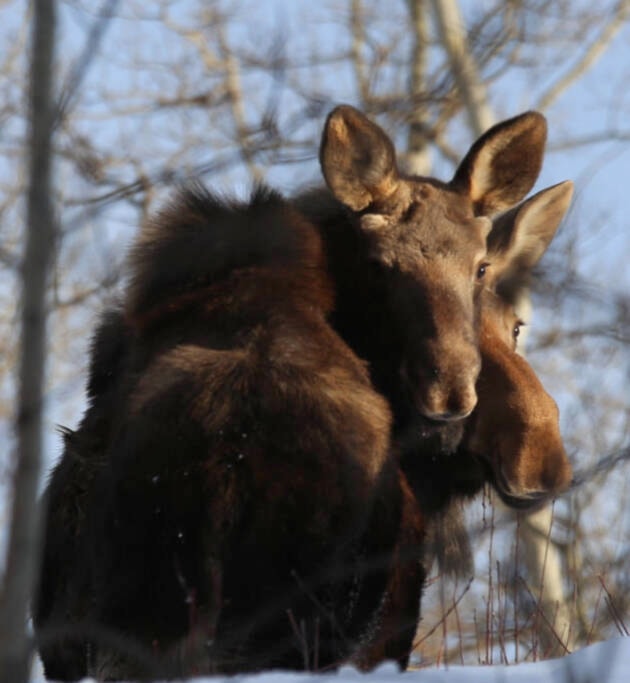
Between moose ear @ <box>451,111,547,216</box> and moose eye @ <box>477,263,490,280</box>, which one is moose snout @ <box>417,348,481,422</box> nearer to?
moose eye @ <box>477,263,490,280</box>

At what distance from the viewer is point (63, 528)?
5.86 meters

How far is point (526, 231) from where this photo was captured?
6930mm

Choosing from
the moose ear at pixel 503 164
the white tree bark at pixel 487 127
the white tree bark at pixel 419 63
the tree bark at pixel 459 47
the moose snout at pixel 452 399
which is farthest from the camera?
the white tree bark at pixel 419 63

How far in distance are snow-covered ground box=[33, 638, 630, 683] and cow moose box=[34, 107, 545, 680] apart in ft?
1.94

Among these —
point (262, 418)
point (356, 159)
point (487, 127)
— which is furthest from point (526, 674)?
point (487, 127)

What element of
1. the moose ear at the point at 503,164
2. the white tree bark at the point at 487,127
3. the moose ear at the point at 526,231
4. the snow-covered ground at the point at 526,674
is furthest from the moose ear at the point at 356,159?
the white tree bark at the point at 487,127

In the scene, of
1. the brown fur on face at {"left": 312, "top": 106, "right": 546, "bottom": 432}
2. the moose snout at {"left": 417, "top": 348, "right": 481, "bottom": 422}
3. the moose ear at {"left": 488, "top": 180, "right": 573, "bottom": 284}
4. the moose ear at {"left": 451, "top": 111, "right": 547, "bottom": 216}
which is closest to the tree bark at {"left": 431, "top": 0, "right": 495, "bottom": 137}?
the moose ear at {"left": 488, "top": 180, "right": 573, "bottom": 284}

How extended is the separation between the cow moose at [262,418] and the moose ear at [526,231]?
0.59m

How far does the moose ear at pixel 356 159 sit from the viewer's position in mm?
5812

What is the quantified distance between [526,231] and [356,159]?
1356mm

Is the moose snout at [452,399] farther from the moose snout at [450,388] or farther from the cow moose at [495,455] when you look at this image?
the cow moose at [495,455]

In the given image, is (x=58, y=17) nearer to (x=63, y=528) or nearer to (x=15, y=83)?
(x=63, y=528)

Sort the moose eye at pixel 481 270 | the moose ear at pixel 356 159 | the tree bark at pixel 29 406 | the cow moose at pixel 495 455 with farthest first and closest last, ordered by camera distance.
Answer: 1. the cow moose at pixel 495 455
2. the moose eye at pixel 481 270
3. the moose ear at pixel 356 159
4. the tree bark at pixel 29 406

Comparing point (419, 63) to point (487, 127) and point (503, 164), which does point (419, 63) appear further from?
point (503, 164)
